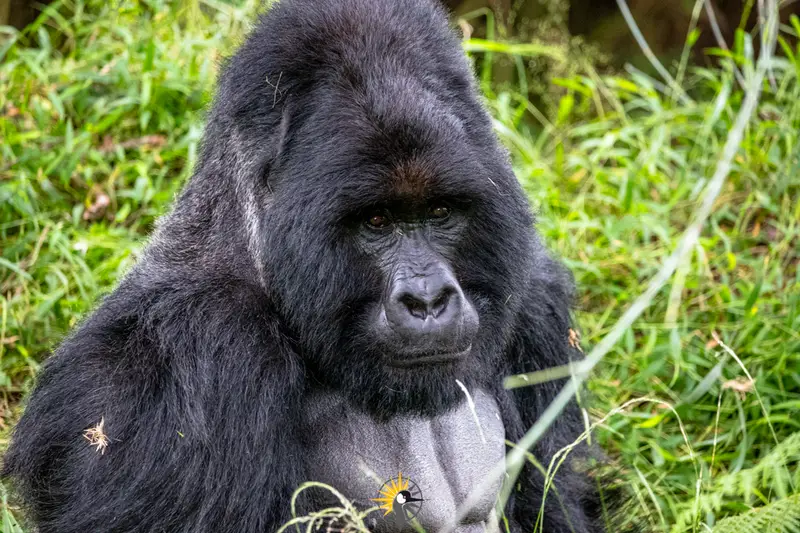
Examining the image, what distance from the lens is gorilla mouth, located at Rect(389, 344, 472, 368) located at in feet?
9.86

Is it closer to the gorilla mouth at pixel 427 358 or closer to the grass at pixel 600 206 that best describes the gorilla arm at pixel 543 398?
the grass at pixel 600 206

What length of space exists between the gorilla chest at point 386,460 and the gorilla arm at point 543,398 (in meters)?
0.37

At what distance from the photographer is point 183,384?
3076mm

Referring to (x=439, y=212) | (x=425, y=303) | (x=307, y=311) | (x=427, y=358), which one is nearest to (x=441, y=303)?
(x=425, y=303)

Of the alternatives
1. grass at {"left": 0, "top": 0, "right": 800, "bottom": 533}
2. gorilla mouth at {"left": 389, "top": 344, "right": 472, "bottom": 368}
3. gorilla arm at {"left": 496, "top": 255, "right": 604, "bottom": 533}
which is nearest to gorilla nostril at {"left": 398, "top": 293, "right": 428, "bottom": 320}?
gorilla mouth at {"left": 389, "top": 344, "right": 472, "bottom": 368}

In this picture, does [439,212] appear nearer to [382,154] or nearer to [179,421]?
[382,154]

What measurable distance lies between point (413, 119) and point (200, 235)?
838 millimetres

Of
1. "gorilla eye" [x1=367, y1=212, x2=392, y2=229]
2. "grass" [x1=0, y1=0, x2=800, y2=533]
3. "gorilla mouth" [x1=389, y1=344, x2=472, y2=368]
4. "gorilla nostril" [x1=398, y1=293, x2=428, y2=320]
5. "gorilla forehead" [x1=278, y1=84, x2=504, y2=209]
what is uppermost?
"gorilla forehead" [x1=278, y1=84, x2=504, y2=209]

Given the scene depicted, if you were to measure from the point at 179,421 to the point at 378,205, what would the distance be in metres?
0.85

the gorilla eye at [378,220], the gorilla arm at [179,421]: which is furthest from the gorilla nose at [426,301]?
the gorilla arm at [179,421]

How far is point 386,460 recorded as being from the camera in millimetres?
3322

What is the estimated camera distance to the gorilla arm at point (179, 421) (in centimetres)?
302

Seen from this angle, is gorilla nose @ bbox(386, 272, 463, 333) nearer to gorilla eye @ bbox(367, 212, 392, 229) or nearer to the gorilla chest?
gorilla eye @ bbox(367, 212, 392, 229)

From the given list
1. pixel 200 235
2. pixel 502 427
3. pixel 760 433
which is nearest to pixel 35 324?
pixel 200 235
